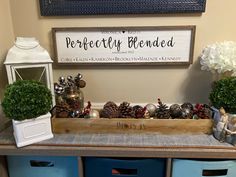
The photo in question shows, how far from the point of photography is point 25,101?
966 mm

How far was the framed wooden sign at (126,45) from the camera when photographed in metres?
1.22

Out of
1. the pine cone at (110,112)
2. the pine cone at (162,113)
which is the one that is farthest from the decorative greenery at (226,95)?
the pine cone at (110,112)

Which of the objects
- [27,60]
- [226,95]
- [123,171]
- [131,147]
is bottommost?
[123,171]

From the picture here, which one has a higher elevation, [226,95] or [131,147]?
[226,95]

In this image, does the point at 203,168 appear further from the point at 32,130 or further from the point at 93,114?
the point at 32,130

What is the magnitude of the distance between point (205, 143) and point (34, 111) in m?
0.76

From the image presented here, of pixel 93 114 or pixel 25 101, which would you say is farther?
pixel 93 114

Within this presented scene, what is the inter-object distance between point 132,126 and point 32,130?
0.46 m

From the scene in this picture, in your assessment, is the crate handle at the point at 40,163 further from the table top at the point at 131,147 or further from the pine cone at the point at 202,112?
the pine cone at the point at 202,112

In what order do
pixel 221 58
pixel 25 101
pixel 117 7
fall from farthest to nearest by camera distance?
1. pixel 117 7
2. pixel 221 58
3. pixel 25 101

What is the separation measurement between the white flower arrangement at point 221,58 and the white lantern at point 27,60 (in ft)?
2.59

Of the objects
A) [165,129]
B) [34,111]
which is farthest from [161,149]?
[34,111]

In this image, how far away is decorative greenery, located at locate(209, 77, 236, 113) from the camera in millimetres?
1023

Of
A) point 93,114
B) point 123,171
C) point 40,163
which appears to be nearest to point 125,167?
point 123,171
